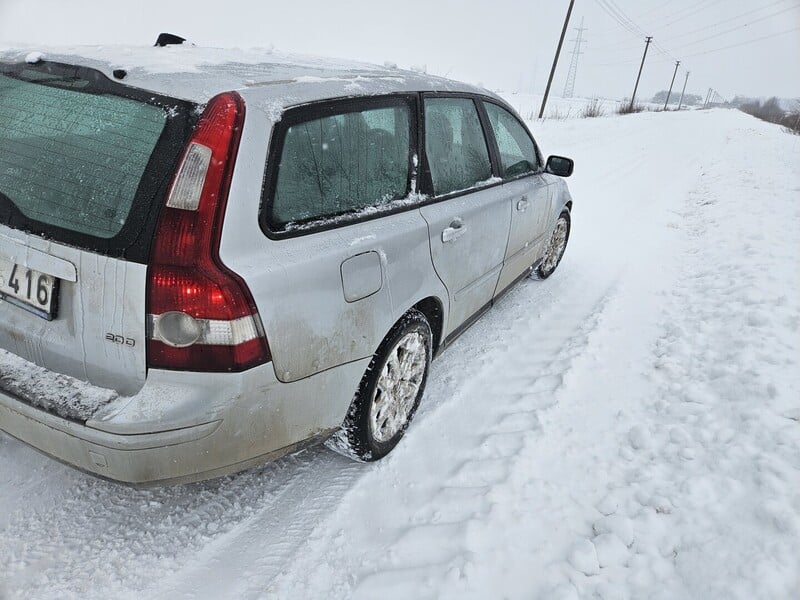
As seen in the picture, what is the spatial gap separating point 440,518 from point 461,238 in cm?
139

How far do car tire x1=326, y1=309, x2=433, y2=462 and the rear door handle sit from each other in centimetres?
41

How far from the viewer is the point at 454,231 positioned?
8.46 feet

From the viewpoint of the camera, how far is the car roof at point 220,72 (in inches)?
64.4

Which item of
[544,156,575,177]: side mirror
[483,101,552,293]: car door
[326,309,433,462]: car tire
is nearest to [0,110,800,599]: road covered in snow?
[326,309,433,462]: car tire

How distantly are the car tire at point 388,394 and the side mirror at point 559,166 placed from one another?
220 centimetres

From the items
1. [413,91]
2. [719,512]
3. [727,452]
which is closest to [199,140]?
[413,91]

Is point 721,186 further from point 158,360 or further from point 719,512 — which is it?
point 158,360

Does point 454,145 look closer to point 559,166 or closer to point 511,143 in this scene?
point 511,143

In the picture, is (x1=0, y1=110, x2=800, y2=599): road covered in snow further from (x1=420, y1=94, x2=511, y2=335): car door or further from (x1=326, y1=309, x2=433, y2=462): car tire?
(x1=420, y1=94, x2=511, y2=335): car door

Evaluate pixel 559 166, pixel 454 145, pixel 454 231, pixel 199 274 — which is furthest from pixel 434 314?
pixel 559 166

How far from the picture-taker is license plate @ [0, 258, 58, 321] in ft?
5.32

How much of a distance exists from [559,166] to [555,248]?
101 cm

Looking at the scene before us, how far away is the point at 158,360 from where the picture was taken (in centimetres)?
155

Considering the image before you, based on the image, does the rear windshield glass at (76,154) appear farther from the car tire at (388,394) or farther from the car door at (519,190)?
the car door at (519,190)
